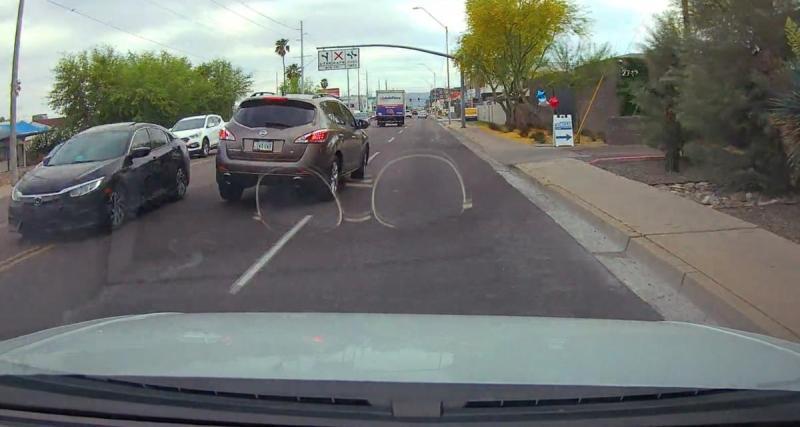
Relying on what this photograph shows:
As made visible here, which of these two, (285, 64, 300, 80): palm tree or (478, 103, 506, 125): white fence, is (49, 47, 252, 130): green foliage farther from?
(285, 64, 300, 80): palm tree

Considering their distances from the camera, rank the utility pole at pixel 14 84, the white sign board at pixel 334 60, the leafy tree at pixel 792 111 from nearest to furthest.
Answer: the leafy tree at pixel 792 111 → the utility pole at pixel 14 84 → the white sign board at pixel 334 60

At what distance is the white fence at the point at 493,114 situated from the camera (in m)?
51.1

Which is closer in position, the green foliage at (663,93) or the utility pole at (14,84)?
the green foliage at (663,93)

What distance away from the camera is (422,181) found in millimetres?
15891

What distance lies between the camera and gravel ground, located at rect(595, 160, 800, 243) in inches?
362

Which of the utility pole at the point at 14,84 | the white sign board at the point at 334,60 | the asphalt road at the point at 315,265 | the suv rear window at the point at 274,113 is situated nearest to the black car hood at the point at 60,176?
the asphalt road at the point at 315,265

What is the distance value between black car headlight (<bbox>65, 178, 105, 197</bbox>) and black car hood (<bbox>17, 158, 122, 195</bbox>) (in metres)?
0.06

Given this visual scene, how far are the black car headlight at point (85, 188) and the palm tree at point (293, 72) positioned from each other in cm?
8299

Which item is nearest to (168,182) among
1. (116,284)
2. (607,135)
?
(116,284)

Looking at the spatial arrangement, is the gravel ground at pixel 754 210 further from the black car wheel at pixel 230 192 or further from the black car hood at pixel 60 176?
the black car hood at pixel 60 176

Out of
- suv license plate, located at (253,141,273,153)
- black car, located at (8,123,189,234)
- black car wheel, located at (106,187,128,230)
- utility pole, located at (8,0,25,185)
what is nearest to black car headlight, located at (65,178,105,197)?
black car, located at (8,123,189,234)

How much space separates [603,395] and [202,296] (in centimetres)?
494

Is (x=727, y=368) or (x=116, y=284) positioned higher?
(x=727, y=368)

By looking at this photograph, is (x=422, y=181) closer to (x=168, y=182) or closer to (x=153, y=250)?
(x=168, y=182)
